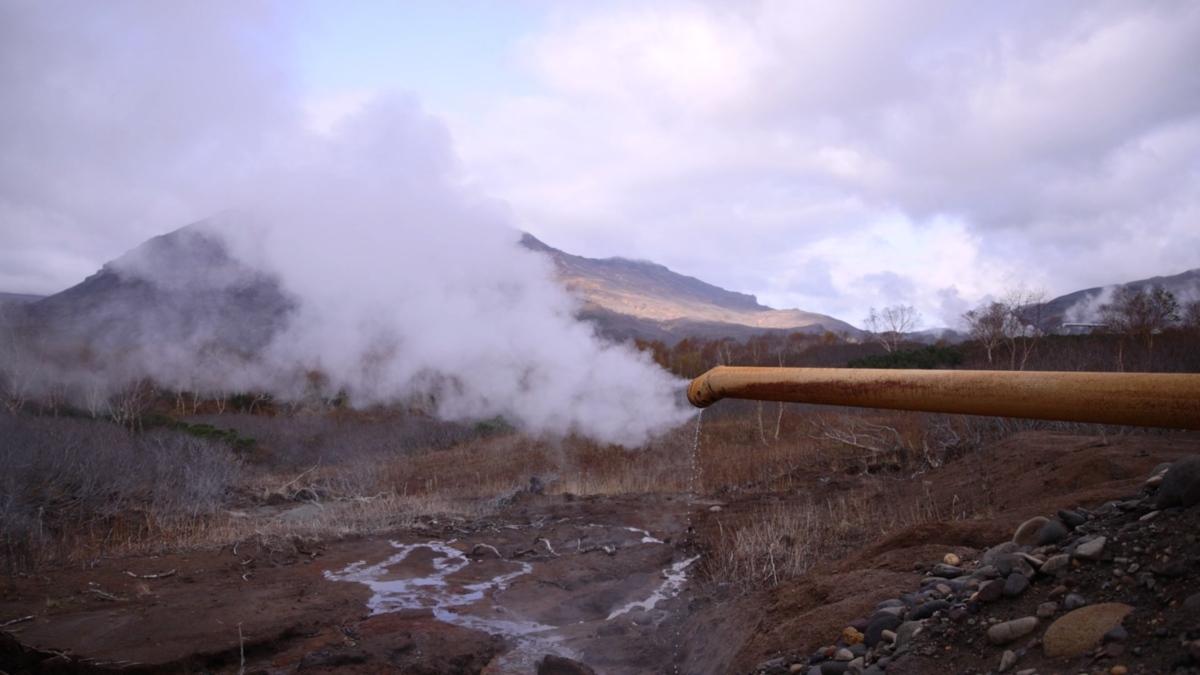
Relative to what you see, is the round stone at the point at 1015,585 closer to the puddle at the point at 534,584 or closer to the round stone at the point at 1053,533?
the round stone at the point at 1053,533

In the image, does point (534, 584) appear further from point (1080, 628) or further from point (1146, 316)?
point (1146, 316)

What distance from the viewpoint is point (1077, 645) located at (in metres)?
2.80

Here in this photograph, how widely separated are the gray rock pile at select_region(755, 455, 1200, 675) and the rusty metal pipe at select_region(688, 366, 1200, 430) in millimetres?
649

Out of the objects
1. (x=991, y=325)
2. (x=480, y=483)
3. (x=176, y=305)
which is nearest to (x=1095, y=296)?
(x=991, y=325)

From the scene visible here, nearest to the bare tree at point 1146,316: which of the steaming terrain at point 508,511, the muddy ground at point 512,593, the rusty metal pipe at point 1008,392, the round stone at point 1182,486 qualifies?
the steaming terrain at point 508,511

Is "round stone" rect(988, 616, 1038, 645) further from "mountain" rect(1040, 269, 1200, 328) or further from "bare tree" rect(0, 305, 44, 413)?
"mountain" rect(1040, 269, 1200, 328)

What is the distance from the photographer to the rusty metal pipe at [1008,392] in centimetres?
266

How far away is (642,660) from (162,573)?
6319 mm

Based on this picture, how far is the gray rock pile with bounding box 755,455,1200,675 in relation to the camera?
2.64 metres

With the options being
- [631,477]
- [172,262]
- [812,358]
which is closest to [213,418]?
[172,262]

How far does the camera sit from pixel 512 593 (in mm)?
8805

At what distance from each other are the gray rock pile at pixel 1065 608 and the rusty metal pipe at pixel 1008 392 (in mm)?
649

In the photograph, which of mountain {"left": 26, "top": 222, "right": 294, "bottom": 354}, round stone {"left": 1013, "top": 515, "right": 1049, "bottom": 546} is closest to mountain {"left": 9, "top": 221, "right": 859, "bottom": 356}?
mountain {"left": 26, "top": 222, "right": 294, "bottom": 354}

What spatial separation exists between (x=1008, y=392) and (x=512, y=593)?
22.9 ft
